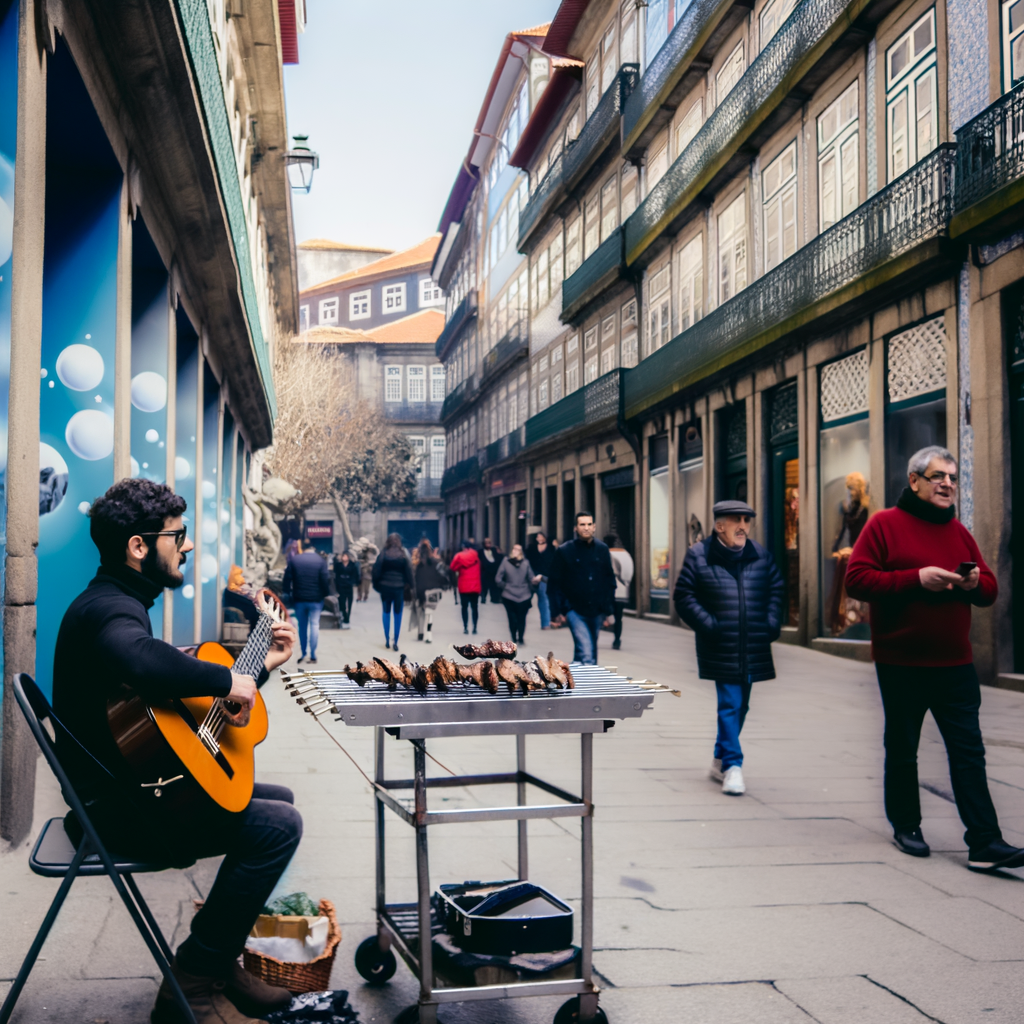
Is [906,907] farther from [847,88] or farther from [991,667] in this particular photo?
[847,88]

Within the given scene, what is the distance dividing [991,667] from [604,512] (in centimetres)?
1823

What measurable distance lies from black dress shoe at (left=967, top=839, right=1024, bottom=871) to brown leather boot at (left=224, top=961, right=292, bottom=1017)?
3221 millimetres

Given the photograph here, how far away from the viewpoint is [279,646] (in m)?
3.70

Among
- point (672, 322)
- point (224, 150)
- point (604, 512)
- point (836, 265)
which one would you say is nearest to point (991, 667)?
point (836, 265)

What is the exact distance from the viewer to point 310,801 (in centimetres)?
662

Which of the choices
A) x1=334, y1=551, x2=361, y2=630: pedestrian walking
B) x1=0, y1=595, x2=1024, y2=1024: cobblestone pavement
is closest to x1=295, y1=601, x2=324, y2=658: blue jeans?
x1=0, y1=595, x2=1024, y2=1024: cobblestone pavement

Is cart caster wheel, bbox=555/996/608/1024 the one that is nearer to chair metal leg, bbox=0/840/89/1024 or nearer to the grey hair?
chair metal leg, bbox=0/840/89/1024

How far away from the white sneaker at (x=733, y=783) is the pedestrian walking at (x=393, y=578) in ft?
33.2

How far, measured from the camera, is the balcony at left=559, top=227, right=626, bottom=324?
2726cm

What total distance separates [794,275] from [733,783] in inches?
477

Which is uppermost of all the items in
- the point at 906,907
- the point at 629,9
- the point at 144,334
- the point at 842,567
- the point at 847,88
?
the point at 629,9

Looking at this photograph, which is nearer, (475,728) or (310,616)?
(475,728)

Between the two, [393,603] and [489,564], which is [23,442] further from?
[489,564]

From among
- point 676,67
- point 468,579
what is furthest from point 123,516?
point 676,67
